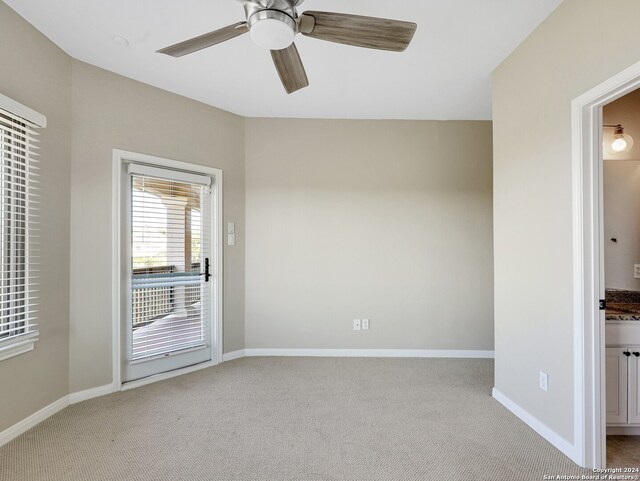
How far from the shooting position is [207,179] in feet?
11.3

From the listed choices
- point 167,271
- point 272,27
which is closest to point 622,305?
point 272,27

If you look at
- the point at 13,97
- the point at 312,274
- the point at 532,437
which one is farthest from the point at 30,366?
the point at 532,437

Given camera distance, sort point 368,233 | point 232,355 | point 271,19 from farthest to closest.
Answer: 1. point 368,233
2. point 232,355
3. point 271,19

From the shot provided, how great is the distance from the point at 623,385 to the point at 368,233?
7.91 feet

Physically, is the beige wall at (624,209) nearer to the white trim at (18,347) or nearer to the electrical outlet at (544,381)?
the electrical outlet at (544,381)

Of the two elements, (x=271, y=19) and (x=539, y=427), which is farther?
(x=539, y=427)

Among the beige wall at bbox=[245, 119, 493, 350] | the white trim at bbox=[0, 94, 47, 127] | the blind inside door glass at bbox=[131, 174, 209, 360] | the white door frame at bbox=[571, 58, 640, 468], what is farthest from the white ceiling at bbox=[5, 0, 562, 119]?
the blind inside door glass at bbox=[131, 174, 209, 360]

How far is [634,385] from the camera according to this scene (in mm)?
2047

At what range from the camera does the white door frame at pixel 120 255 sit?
112 inches

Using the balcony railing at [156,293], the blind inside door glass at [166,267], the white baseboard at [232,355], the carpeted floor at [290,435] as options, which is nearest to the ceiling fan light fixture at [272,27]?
the blind inside door glass at [166,267]

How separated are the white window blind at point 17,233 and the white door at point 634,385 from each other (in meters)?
3.88

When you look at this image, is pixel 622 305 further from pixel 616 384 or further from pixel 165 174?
pixel 165 174

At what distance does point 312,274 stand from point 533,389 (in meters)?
2.28

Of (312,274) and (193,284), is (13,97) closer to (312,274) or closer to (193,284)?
(193,284)
